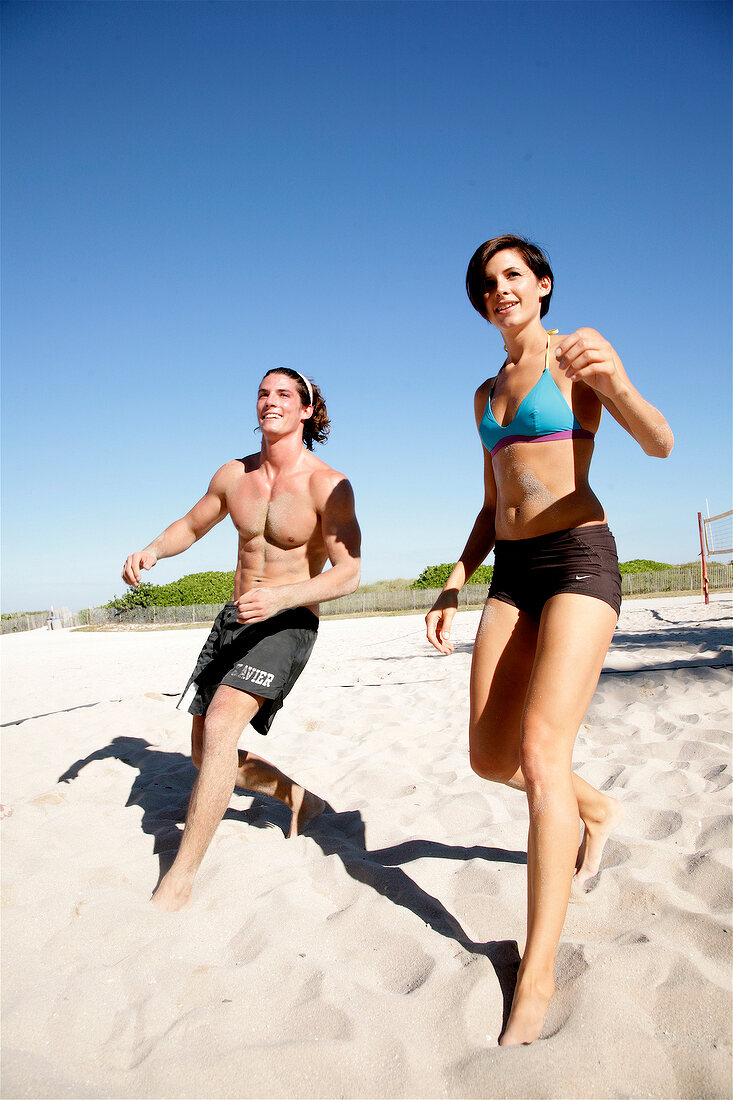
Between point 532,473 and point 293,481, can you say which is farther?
point 293,481

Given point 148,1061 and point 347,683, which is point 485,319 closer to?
point 148,1061

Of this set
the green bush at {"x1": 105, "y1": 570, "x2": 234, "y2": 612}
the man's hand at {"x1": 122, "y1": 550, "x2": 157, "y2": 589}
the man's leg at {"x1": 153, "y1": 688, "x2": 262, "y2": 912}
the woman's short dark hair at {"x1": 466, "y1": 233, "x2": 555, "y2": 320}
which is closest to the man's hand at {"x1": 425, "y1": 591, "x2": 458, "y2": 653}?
the man's leg at {"x1": 153, "y1": 688, "x2": 262, "y2": 912}

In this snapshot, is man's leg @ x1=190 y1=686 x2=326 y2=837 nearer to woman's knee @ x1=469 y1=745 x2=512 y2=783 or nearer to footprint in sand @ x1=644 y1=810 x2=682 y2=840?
woman's knee @ x1=469 y1=745 x2=512 y2=783

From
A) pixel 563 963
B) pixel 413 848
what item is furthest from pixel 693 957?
pixel 413 848

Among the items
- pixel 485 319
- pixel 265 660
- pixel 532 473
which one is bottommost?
pixel 265 660

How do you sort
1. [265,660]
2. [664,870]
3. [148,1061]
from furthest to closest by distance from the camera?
[265,660] → [664,870] → [148,1061]

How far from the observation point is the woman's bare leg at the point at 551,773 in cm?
174

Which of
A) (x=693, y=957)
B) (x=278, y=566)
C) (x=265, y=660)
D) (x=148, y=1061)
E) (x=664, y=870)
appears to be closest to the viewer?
(x=148, y=1061)

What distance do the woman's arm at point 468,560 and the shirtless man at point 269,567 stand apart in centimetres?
47

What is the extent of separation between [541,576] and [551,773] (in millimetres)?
642

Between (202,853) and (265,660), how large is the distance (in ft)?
2.50

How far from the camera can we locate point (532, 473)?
2.25m

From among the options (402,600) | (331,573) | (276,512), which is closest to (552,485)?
(331,573)

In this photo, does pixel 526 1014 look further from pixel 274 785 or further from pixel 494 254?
pixel 494 254
